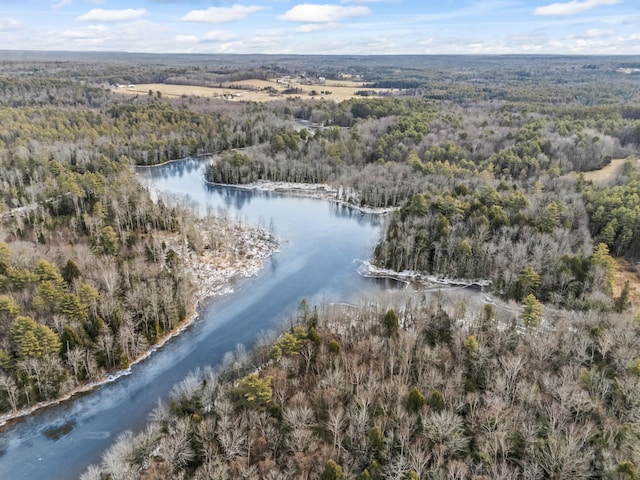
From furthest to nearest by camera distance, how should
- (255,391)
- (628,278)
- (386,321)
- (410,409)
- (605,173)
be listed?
(605,173) < (628,278) < (386,321) < (255,391) < (410,409)

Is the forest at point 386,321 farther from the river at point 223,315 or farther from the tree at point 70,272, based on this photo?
the river at point 223,315

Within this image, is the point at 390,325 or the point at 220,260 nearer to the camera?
the point at 390,325

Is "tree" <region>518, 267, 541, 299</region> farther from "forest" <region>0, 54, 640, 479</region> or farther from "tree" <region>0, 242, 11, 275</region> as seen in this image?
"tree" <region>0, 242, 11, 275</region>

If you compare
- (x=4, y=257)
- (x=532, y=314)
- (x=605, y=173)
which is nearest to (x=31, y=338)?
(x=4, y=257)

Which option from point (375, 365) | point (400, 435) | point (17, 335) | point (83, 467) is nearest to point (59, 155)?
point (17, 335)

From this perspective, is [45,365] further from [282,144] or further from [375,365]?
[282,144]

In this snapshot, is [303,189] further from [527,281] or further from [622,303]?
[622,303]

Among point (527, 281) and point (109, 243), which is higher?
point (109, 243)
